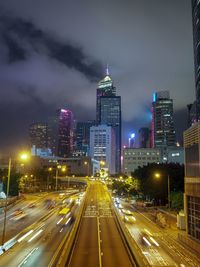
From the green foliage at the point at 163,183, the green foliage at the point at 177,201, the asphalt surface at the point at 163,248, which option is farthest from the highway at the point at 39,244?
the green foliage at the point at 163,183

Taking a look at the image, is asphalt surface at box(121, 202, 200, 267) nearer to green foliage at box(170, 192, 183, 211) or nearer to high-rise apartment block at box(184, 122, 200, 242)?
high-rise apartment block at box(184, 122, 200, 242)

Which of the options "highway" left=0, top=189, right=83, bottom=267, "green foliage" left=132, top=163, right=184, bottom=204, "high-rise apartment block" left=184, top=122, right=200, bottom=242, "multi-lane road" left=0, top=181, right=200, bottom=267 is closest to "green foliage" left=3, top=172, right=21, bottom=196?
"green foliage" left=132, top=163, right=184, bottom=204

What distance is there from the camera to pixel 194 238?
4506 centimetres

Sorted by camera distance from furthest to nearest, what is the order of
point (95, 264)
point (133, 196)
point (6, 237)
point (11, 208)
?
point (133, 196), point (11, 208), point (6, 237), point (95, 264)

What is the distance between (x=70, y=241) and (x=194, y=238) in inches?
678

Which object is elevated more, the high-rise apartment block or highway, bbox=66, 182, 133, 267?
the high-rise apartment block

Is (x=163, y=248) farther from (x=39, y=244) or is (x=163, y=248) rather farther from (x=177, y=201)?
(x=177, y=201)

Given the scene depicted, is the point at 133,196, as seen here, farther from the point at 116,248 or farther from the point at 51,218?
the point at 116,248

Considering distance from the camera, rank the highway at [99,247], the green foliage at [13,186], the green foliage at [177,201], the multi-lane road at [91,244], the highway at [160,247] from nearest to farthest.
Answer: the highway at [99,247], the multi-lane road at [91,244], the highway at [160,247], the green foliage at [177,201], the green foliage at [13,186]

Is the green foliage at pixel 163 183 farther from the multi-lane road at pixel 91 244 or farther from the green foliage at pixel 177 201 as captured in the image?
the multi-lane road at pixel 91 244

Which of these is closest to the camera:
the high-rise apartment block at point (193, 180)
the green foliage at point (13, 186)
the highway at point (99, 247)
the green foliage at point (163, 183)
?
the highway at point (99, 247)

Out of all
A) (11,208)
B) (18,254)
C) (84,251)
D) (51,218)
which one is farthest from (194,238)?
(11,208)

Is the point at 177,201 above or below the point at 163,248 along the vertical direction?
above

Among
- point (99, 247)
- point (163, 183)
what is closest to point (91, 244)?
point (99, 247)
